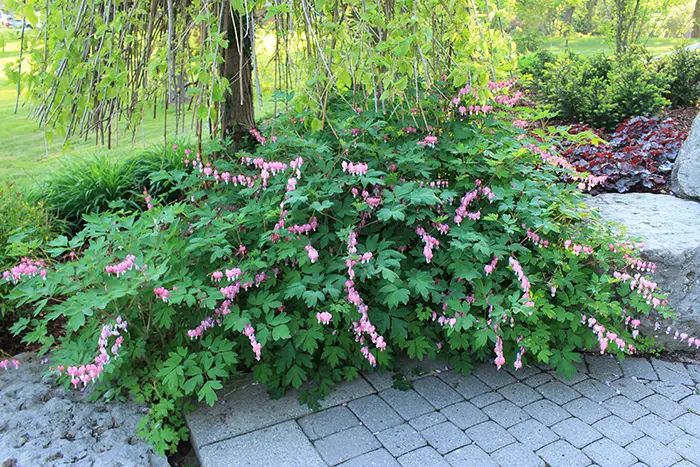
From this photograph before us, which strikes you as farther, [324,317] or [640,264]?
[640,264]

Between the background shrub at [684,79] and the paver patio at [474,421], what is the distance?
411 centimetres

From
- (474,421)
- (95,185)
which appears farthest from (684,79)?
(95,185)

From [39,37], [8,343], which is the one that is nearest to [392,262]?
[39,37]

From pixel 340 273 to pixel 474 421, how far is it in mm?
862

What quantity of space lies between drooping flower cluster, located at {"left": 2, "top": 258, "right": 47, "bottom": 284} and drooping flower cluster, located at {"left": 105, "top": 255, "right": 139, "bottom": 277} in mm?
292

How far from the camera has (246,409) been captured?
245 cm

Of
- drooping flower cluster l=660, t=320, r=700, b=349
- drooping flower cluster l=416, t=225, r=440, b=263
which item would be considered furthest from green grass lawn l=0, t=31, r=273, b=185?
drooping flower cluster l=660, t=320, r=700, b=349

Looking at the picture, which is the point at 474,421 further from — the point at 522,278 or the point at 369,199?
the point at 369,199

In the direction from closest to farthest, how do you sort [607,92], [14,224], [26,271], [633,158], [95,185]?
[26,271], [14,224], [633,158], [95,185], [607,92]

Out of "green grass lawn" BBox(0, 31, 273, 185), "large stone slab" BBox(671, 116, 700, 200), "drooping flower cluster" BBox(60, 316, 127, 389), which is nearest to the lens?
"drooping flower cluster" BBox(60, 316, 127, 389)

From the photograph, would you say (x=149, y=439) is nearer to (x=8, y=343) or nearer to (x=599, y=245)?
(x=8, y=343)

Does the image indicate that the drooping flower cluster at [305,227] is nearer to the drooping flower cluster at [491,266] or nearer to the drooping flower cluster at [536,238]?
the drooping flower cluster at [491,266]

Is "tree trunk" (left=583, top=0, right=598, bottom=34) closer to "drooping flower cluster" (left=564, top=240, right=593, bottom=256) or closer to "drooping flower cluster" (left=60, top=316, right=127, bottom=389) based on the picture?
"drooping flower cluster" (left=564, top=240, right=593, bottom=256)

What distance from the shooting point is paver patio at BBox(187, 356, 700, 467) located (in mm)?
2174
